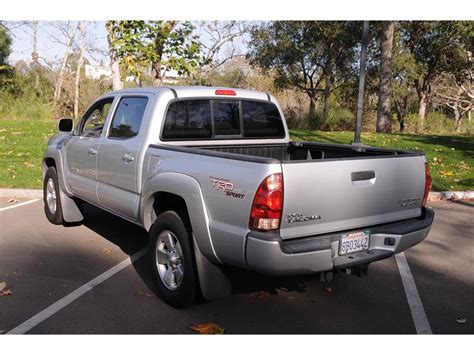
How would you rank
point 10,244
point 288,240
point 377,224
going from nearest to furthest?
point 288,240
point 377,224
point 10,244

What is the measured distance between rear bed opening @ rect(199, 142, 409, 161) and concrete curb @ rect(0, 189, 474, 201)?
418cm

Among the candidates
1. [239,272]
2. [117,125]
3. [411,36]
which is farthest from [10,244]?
[411,36]

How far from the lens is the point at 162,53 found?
1181 cm

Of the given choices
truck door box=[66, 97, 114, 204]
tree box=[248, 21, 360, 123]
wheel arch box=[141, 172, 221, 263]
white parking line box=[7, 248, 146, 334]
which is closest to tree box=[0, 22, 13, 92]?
tree box=[248, 21, 360, 123]

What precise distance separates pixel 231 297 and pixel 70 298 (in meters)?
1.44

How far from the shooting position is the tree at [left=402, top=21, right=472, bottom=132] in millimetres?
26484

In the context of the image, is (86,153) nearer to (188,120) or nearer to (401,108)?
(188,120)

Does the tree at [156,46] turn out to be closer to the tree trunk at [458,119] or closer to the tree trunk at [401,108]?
the tree trunk at [458,119]

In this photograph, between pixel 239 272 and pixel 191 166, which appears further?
pixel 239 272

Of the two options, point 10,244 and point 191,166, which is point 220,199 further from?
point 10,244

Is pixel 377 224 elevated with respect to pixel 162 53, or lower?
lower

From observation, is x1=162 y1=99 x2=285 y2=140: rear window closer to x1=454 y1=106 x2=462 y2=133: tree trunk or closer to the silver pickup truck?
the silver pickup truck

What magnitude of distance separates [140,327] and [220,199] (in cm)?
119

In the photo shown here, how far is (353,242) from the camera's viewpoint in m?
3.70
